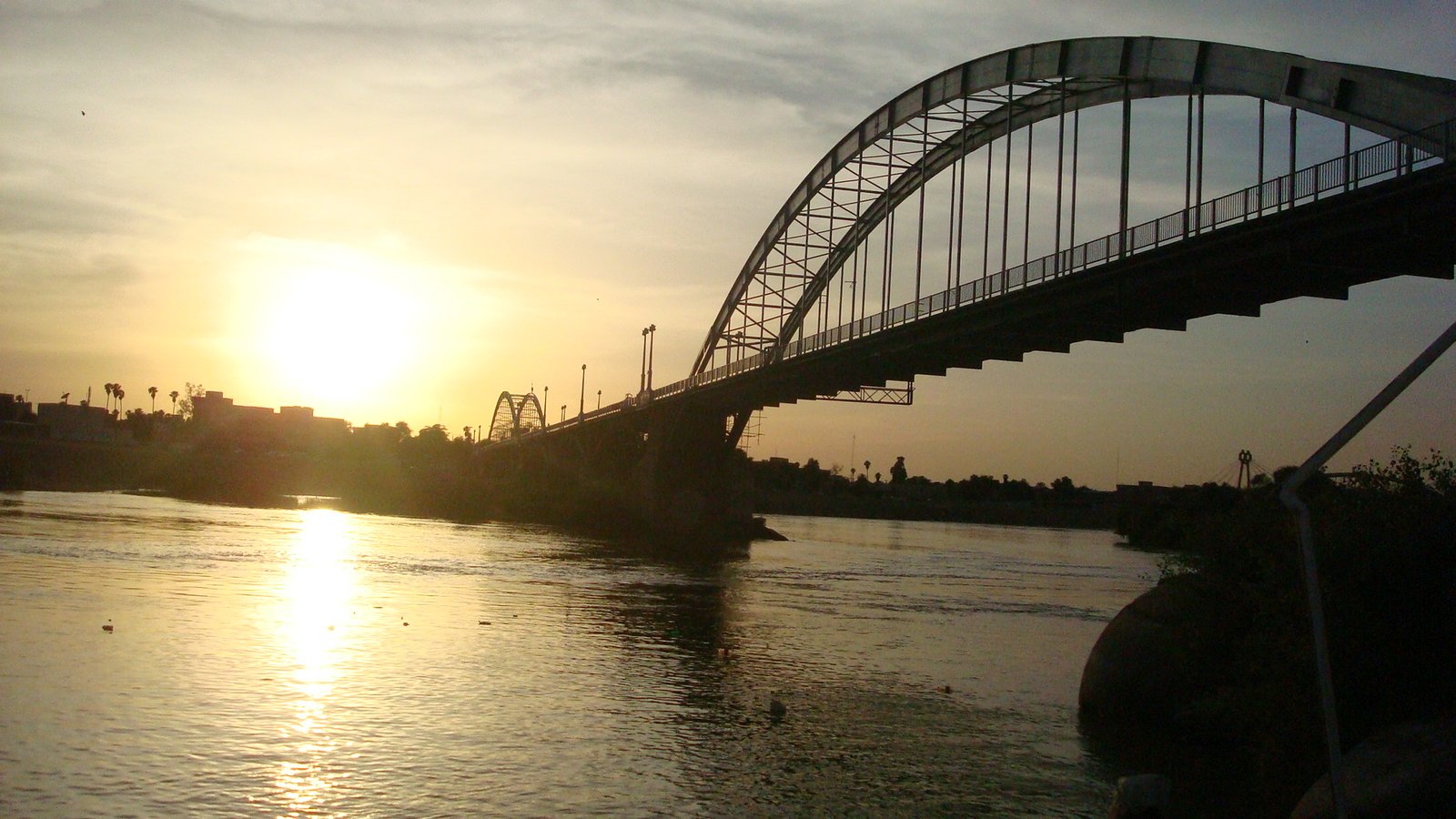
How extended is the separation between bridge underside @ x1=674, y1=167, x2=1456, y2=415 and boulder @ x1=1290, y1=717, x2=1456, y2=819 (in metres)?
14.9

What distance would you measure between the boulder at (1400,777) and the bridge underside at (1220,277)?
587 inches

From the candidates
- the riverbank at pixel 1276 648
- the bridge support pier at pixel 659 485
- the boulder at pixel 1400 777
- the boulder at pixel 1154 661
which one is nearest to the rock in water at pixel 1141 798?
the boulder at pixel 1400 777

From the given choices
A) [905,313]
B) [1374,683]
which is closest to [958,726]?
[1374,683]

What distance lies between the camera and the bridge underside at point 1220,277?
1035 inches

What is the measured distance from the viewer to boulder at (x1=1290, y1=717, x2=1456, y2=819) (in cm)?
1198

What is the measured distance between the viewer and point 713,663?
25391mm

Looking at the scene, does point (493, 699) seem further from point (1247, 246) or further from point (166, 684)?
point (1247, 246)

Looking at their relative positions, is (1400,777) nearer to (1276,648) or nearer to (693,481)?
(1276,648)

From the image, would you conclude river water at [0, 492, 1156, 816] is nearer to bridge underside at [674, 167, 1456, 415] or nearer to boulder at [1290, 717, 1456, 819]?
boulder at [1290, 717, 1456, 819]

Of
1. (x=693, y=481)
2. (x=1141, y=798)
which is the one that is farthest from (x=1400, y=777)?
(x=693, y=481)

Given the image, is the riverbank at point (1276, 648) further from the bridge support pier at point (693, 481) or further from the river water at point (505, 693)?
the bridge support pier at point (693, 481)

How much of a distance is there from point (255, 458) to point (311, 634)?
4665 inches

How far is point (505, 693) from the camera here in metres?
20.5

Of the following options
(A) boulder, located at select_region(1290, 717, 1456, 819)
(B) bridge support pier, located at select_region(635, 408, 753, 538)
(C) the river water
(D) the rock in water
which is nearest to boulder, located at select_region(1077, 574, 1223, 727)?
(C) the river water
